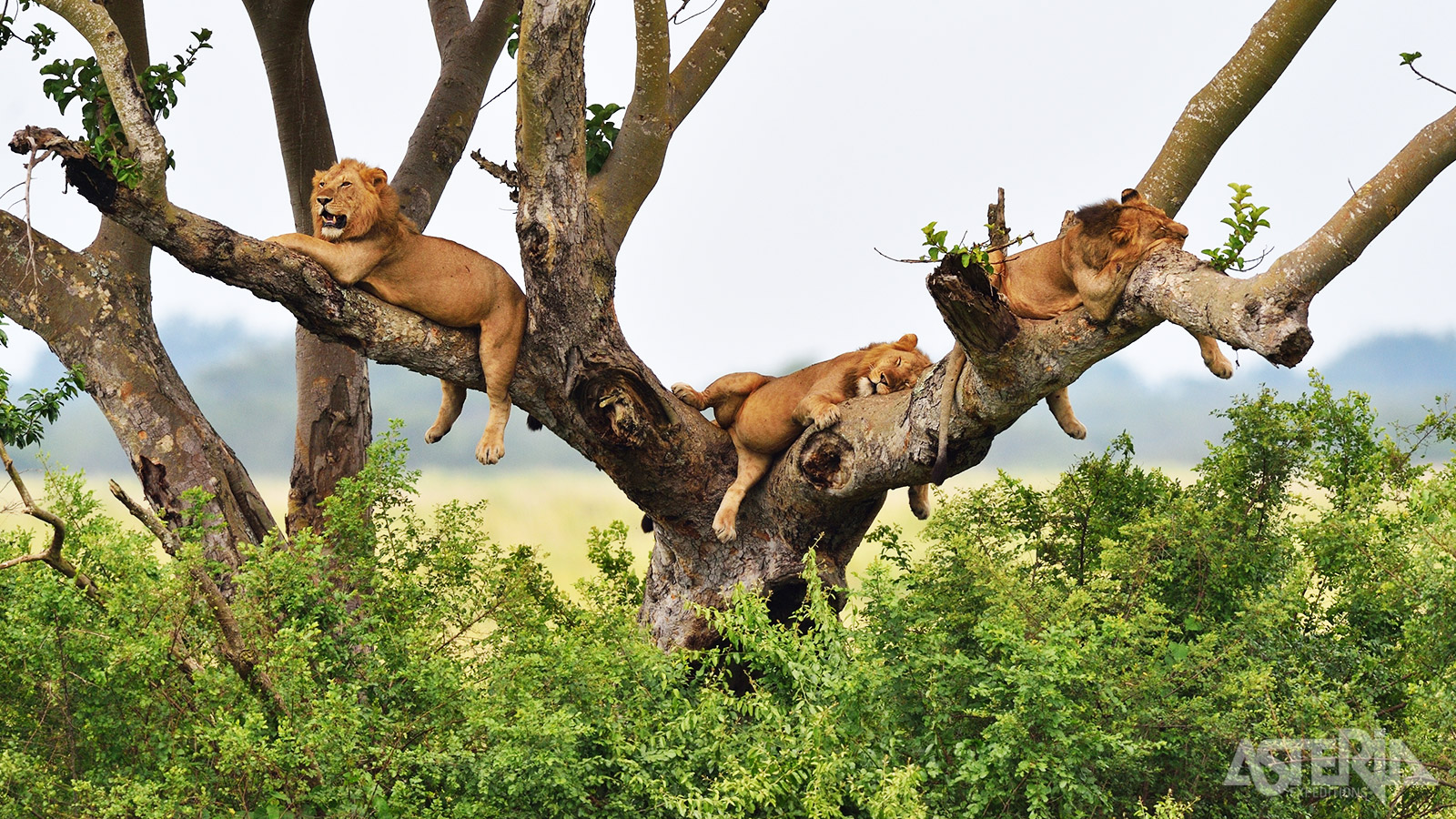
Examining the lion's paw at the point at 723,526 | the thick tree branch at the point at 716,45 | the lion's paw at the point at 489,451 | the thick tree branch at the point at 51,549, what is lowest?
the thick tree branch at the point at 51,549

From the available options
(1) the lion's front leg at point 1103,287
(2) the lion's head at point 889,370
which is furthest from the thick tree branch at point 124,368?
(1) the lion's front leg at point 1103,287

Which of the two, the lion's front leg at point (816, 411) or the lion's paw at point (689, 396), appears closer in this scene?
the lion's front leg at point (816, 411)

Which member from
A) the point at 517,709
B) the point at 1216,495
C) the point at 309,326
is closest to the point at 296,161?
the point at 309,326

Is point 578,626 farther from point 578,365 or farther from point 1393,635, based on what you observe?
point 1393,635

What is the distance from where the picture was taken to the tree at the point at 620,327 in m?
5.88

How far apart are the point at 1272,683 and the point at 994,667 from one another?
156 centimetres

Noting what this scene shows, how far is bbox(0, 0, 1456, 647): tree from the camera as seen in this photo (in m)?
5.88

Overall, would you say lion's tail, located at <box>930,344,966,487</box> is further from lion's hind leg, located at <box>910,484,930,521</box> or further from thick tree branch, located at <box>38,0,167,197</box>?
thick tree branch, located at <box>38,0,167,197</box>

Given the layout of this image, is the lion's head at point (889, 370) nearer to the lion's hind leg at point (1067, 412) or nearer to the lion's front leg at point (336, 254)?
the lion's hind leg at point (1067, 412)

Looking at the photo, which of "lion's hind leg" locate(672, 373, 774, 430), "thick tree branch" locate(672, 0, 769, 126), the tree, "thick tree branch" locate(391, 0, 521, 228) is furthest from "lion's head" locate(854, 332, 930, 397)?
"thick tree branch" locate(391, 0, 521, 228)

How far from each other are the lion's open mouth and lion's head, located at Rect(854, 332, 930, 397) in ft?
10.4

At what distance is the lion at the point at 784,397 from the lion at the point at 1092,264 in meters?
1.32

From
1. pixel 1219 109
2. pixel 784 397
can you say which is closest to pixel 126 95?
pixel 784 397

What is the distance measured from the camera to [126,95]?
668 cm
